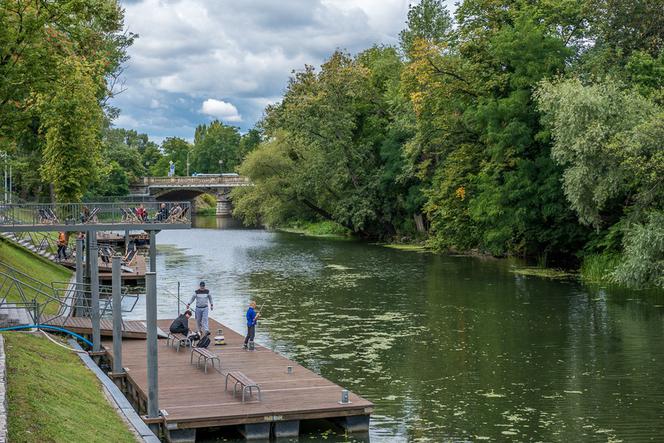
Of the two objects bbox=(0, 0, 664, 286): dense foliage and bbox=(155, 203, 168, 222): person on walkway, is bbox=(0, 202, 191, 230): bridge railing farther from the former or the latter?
bbox=(0, 0, 664, 286): dense foliage

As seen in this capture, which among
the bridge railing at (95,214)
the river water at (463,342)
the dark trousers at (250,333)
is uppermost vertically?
the bridge railing at (95,214)

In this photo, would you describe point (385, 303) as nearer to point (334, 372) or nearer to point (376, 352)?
point (376, 352)

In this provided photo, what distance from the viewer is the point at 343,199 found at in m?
84.1

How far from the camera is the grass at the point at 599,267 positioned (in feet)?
151

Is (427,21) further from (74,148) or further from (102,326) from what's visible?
(102,326)

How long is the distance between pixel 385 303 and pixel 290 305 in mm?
4406

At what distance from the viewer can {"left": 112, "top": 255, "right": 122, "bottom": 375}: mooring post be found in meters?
21.7

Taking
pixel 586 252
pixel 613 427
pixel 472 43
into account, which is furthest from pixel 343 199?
pixel 613 427

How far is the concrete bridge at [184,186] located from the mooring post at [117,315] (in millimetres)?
100914

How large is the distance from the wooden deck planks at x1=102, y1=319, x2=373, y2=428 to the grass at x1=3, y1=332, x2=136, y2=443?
168 cm

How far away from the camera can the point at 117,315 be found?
22.1 m

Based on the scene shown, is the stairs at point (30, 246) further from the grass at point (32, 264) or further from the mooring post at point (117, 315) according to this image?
the mooring post at point (117, 315)

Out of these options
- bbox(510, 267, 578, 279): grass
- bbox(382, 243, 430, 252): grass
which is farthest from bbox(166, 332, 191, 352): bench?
bbox(382, 243, 430, 252): grass

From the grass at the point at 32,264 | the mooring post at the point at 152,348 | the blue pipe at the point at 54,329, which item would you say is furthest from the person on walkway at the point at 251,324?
the grass at the point at 32,264
